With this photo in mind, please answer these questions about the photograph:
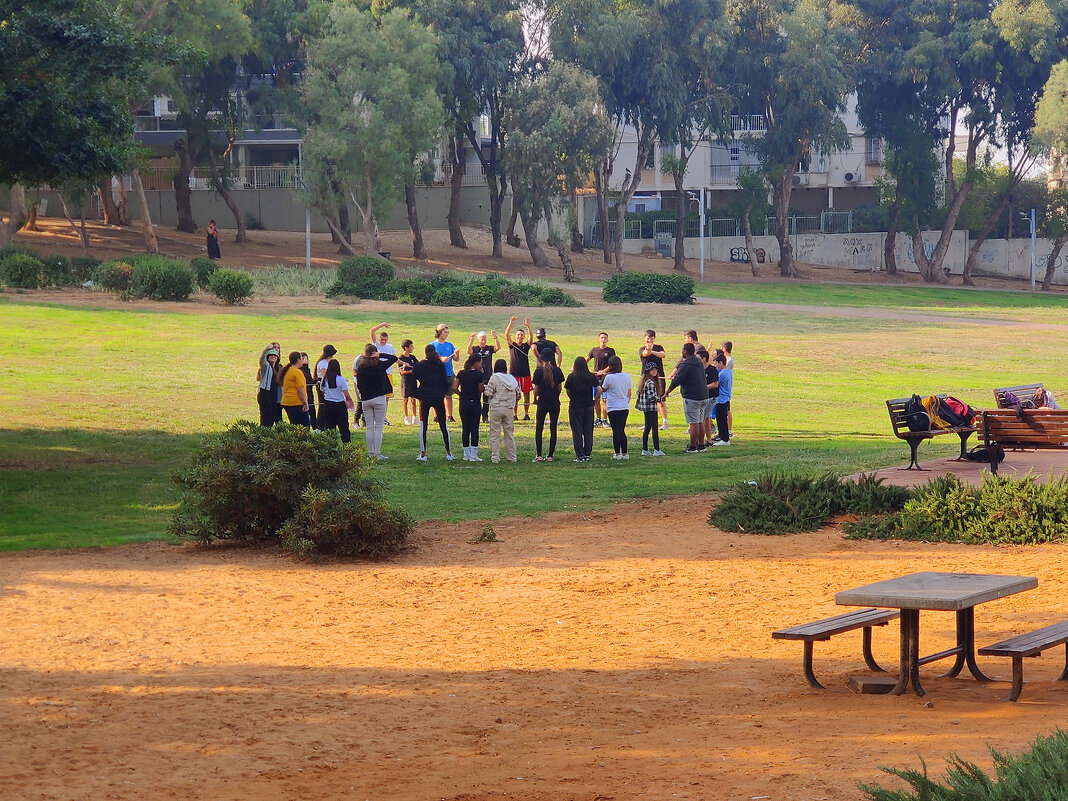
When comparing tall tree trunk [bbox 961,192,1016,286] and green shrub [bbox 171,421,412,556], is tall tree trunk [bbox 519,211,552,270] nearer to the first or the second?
tall tree trunk [bbox 961,192,1016,286]

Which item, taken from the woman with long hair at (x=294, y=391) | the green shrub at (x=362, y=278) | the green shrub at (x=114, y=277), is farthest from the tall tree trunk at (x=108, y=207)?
the woman with long hair at (x=294, y=391)

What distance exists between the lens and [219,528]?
13000 mm

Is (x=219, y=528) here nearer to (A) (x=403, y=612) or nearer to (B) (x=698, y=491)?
(A) (x=403, y=612)

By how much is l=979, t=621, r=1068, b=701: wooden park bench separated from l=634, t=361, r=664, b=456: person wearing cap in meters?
11.3

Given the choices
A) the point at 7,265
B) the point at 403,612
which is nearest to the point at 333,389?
the point at 403,612

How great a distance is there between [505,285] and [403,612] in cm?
3524

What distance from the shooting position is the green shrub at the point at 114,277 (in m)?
40.2

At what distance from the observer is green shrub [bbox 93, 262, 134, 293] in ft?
132

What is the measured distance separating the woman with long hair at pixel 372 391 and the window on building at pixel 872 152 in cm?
6582

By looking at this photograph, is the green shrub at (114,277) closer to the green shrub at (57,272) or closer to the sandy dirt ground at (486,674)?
the green shrub at (57,272)

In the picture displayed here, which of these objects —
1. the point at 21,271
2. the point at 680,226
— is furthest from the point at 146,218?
the point at 680,226

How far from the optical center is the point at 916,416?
15.6 meters

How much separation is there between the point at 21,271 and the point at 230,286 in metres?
6.82

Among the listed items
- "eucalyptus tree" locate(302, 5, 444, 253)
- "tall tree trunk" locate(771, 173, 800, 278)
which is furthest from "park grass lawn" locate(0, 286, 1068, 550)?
"tall tree trunk" locate(771, 173, 800, 278)
